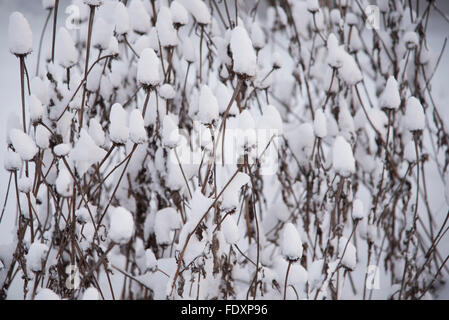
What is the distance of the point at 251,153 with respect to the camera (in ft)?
2.05

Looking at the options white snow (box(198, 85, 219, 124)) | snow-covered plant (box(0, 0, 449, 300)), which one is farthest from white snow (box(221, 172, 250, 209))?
white snow (box(198, 85, 219, 124))

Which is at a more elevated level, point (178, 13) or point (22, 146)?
point (178, 13)

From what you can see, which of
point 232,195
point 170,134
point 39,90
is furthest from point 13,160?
point 232,195

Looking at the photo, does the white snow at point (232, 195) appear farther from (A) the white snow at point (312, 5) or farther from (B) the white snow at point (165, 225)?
(A) the white snow at point (312, 5)

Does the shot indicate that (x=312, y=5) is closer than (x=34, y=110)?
No

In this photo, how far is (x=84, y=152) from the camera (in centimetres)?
60

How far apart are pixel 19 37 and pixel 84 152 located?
217 mm

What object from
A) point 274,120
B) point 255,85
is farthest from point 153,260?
point 255,85

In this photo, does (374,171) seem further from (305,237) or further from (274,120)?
(274,120)

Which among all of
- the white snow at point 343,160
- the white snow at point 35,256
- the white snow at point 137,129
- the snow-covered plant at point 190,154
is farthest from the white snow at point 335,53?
the white snow at point 35,256

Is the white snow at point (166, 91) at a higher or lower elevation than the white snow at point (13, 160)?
higher

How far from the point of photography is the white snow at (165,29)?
736mm

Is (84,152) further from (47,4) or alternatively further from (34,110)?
(47,4)

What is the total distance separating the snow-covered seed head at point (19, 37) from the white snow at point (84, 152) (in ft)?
0.55
